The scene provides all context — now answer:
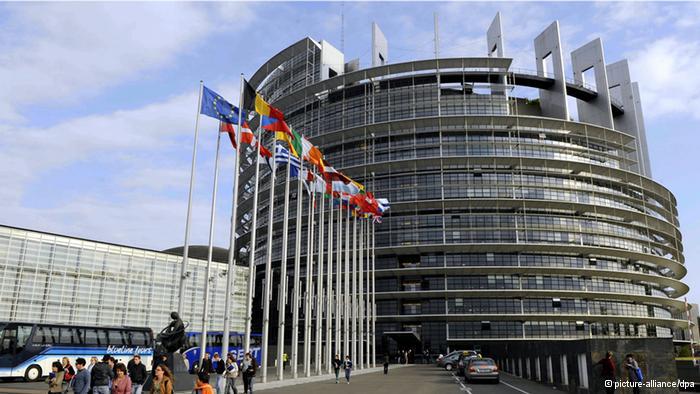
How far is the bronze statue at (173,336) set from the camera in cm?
2033

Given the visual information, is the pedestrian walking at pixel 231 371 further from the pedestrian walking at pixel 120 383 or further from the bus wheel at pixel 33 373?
the bus wheel at pixel 33 373

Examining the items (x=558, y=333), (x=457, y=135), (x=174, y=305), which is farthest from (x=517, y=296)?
(x=174, y=305)

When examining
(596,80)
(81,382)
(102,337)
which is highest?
(596,80)

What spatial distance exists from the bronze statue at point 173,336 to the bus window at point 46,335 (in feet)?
38.1

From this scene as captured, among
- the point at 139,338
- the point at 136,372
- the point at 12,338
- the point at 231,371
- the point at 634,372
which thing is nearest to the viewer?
the point at 136,372

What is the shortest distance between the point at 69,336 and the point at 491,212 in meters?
54.3

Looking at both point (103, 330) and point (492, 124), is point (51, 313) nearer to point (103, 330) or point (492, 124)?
point (103, 330)

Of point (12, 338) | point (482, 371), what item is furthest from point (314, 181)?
point (12, 338)

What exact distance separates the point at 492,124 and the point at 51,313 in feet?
187

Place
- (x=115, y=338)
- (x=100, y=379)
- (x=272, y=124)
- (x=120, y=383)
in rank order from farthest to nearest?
1. (x=115, y=338)
2. (x=272, y=124)
3. (x=100, y=379)
4. (x=120, y=383)

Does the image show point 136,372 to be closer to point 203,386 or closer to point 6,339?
point 203,386

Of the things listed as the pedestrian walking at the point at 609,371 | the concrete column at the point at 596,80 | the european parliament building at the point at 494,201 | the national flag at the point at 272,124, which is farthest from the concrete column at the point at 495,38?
the pedestrian walking at the point at 609,371

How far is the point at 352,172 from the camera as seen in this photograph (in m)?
75.8

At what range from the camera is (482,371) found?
28984 millimetres
